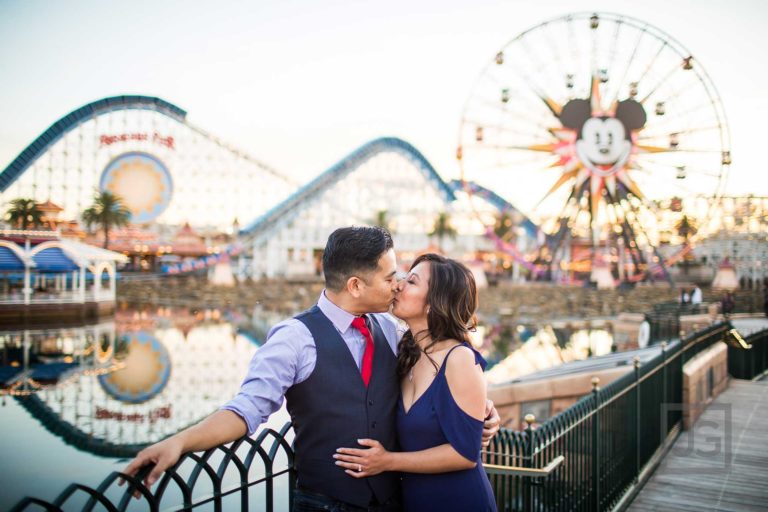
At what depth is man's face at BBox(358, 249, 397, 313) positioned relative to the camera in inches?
84.8

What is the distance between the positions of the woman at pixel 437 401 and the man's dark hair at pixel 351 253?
0.21 metres

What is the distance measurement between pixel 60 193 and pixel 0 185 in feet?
13.0

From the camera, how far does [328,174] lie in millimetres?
43500

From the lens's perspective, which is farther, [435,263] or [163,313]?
[163,313]

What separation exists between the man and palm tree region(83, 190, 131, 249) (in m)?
47.5

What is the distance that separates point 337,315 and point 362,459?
1.49ft

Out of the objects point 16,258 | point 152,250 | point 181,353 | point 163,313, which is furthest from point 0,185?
point 181,353

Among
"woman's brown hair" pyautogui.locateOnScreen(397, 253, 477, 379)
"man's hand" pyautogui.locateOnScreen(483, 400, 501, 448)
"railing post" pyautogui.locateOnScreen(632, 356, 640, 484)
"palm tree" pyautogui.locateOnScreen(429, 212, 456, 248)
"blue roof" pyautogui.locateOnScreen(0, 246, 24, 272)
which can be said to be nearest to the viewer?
"woman's brown hair" pyautogui.locateOnScreen(397, 253, 477, 379)

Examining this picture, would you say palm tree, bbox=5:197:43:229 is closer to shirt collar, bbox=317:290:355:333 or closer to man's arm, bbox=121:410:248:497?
shirt collar, bbox=317:290:355:333

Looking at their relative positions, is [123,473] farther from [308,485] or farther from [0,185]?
[0,185]

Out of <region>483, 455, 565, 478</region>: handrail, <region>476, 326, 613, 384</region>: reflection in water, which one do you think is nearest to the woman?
<region>483, 455, 565, 478</region>: handrail

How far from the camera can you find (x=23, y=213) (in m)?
42.1

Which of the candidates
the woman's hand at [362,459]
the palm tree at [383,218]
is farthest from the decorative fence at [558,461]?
the palm tree at [383,218]

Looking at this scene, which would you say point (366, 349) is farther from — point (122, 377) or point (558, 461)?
point (122, 377)
